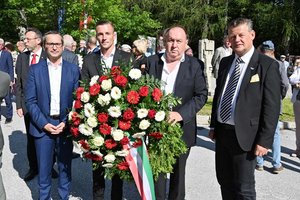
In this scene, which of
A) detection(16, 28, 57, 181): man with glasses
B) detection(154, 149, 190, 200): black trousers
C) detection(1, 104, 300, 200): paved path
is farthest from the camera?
detection(16, 28, 57, 181): man with glasses

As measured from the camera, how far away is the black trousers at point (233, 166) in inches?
135

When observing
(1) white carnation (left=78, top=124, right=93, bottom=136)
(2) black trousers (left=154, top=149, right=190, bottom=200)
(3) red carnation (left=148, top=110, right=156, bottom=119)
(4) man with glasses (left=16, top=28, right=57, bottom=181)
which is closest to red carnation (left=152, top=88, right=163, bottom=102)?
(3) red carnation (left=148, top=110, right=156, bottom=119)

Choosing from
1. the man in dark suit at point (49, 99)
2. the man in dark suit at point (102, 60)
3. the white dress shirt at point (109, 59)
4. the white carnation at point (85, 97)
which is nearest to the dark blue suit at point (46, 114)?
the man in dark suit at point (49, 99)

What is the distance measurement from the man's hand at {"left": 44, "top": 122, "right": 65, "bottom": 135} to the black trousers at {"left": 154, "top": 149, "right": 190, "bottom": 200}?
115cm

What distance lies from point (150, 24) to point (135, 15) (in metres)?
1.28

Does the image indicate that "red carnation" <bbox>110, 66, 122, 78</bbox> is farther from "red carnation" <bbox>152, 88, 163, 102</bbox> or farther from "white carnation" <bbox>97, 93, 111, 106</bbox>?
"red carnation" <bbox>152, 88, 163, 102</bbox>

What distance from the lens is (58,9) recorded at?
15016mm

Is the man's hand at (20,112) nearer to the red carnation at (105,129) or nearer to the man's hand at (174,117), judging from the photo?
the red carnation at (105,129)

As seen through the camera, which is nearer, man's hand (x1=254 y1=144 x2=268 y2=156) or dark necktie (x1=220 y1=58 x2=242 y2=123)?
man's hand (x1=254 y1=144 x2=268 y2=156)

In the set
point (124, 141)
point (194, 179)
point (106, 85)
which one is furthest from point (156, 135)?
Answer: point (194, 179)

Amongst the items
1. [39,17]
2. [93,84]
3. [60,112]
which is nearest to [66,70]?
[60,112]

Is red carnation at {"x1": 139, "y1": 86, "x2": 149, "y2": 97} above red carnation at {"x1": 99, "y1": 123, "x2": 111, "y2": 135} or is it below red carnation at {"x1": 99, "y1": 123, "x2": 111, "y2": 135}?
above

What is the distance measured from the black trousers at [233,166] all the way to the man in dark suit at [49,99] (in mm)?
1632

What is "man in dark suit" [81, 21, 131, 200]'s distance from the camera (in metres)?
3.72
